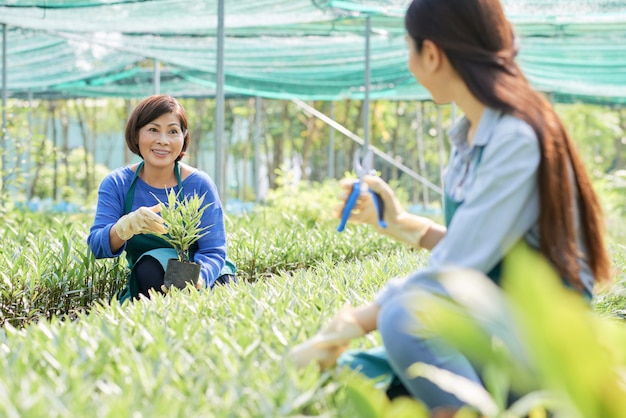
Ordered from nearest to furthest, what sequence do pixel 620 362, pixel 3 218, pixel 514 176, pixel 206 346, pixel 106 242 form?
pixel 620 362, pixel 514 176, pixel 206 346, pixel 106 242, pixel 3 218

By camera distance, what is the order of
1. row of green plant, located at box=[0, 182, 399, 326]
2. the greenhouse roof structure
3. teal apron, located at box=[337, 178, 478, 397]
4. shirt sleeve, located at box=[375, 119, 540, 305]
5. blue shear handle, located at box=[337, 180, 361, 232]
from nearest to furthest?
shirt sleeve, located at box=[375, 119, 540, 305] → teal apron, located at box=[337, 178, 478, 397] → blue shear handle, located at box=[337, 180, 361, 232] → row of green plant, located at box=[0, 182, 399, 326] → the greenhouse roof structure

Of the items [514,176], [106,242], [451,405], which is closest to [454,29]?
[514,176]

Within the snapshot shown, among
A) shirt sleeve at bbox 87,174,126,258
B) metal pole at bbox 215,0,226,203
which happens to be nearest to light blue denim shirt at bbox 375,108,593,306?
shirt sleeve at bbox 87,174,126,258

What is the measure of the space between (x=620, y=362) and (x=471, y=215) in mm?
533

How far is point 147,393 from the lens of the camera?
170 cm

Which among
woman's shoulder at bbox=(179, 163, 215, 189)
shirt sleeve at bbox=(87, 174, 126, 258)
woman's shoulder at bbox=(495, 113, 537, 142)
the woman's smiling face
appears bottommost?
shirt sleeve at bbox=(87, 174, 126, 258)

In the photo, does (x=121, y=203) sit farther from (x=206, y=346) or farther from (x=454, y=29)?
(x=454, y=29)

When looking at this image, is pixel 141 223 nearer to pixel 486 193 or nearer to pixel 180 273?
pixel 180 273

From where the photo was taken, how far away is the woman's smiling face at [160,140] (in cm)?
368

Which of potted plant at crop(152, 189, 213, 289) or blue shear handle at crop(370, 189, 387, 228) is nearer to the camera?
blue shear handle at crop(370, 189, 387, 228)

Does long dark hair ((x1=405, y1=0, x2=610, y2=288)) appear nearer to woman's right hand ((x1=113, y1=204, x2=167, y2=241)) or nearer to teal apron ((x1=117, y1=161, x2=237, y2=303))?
woman's right hand ((x1=113, y1=204, x2=167, y2=241))

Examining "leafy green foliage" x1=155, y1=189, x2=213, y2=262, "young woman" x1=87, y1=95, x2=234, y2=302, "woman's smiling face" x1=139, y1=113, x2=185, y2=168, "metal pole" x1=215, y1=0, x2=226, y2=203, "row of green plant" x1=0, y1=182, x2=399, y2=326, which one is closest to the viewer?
"leafy green foliage" x1=155, y1=189, x2=213, y2=262

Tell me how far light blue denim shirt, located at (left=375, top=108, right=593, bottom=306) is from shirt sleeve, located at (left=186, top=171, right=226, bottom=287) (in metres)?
1.76

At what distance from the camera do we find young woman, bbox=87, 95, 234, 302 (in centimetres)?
357
